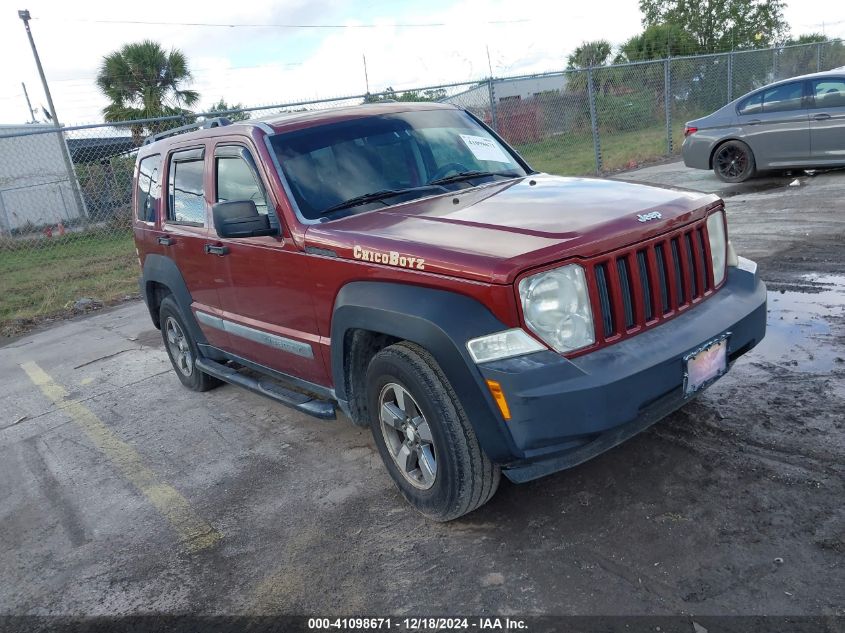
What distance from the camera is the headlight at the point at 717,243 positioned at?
3.46 metres

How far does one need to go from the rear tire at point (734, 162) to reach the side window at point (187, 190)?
878 centimetres

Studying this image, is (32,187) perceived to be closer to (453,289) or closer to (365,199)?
(365,199)

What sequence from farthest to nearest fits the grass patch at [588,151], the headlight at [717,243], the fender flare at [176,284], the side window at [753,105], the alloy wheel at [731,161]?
the grass patch at [588,151]
the alloy wheel at [731,161]
the side window at [753,105]
the fender flare at [176,284]
the headlight at [717,243]

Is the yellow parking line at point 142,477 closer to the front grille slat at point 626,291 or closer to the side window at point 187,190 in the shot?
the side window at point 187,190

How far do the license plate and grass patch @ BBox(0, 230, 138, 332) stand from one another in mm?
8751

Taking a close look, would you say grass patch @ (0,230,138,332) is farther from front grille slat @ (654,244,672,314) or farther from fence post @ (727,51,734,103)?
fence post @ (727,51,734,103)

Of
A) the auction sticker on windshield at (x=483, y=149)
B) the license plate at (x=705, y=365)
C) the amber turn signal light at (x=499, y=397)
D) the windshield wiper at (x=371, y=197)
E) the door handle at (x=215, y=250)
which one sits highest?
the auction sticker on windshield at (x=483, y=149)

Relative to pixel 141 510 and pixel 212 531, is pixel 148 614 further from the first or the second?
pixel 141 510

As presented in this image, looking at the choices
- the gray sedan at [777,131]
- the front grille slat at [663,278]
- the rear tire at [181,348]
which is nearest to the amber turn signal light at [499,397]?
the front grille slat at [663,278]

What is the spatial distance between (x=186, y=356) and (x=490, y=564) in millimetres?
3526

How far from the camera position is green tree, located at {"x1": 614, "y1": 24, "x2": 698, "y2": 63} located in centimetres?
3075

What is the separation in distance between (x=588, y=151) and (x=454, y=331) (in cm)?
1613

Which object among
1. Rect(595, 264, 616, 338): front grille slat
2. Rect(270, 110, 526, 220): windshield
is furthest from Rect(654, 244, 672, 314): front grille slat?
Rect(270, 110, 526, 220): windshield

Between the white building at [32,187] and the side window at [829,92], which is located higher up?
the white building at [32,187]
